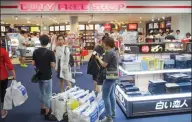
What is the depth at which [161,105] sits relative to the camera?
4238 mm

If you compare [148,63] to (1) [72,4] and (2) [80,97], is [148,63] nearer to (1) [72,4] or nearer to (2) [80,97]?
(2) [80,97]

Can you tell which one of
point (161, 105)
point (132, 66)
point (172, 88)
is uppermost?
point (132, 66)

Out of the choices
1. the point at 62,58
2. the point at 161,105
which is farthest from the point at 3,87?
the point at 161,105

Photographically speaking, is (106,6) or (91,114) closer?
(91,114)

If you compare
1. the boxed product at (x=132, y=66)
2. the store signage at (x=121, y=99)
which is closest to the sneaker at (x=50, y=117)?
the store signage at (x=121, y=99)

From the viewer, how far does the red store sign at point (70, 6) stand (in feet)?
32.8

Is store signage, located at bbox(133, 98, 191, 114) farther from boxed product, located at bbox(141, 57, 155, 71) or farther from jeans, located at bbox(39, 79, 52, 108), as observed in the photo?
jeans, located at bbox(39, 79, 52, 108)

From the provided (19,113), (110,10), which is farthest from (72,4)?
(19,113)

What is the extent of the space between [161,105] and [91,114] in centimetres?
146

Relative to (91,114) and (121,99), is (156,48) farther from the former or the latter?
(91,114)

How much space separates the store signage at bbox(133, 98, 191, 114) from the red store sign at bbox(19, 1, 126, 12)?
6.78m

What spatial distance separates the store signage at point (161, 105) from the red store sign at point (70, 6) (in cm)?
678

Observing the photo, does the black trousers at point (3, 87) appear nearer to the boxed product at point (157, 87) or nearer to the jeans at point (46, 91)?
the jeans at point (46, 91)

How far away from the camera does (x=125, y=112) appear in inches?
168
